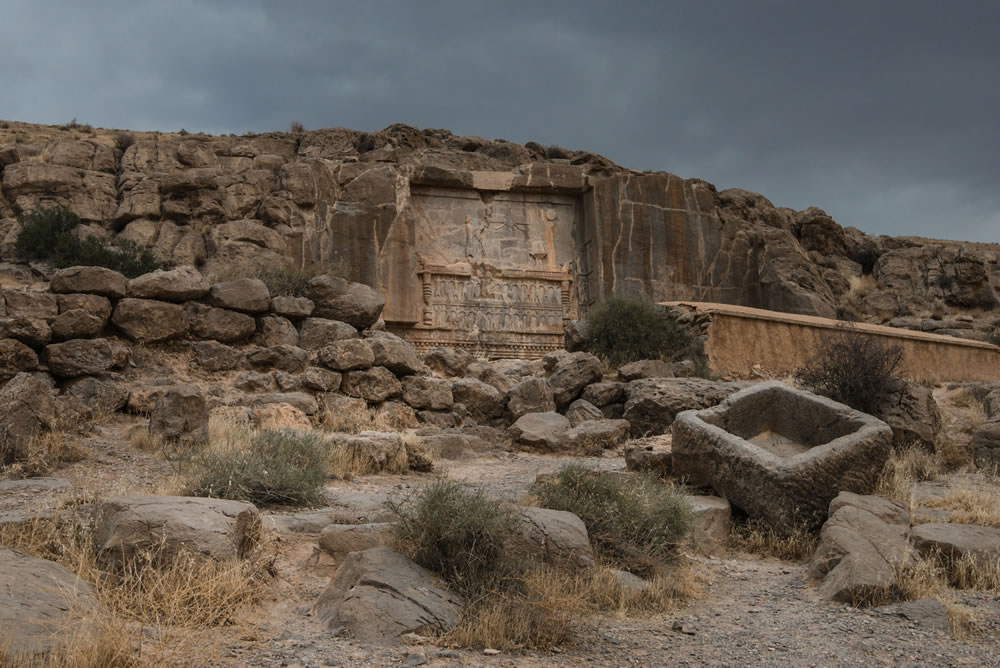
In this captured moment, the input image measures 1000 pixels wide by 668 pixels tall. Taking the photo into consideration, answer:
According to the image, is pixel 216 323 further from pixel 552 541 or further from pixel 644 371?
pixel 552 541

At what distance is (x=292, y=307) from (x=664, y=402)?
555cm

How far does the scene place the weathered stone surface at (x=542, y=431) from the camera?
10.2m

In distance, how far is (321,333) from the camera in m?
12.2

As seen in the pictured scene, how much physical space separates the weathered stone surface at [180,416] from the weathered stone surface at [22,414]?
38.1 inches

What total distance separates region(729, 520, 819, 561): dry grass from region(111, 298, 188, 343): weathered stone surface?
780cm

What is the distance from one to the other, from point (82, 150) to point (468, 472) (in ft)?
50.5

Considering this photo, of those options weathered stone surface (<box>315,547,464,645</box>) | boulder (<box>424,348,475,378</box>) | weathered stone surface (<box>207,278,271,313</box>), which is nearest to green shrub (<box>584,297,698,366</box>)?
boulder (<box>424,348,475,378</box>)

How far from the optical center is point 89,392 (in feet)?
31.1

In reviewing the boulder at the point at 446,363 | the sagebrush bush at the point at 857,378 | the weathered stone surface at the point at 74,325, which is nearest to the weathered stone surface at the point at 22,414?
the weathered stone surface at the point at 74,325

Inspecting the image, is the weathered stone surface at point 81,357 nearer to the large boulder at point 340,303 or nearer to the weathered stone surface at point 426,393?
the large boulder at point 340,303

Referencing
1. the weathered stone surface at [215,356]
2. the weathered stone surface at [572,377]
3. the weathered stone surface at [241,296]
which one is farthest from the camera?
the weathered stone surface at [572,377]

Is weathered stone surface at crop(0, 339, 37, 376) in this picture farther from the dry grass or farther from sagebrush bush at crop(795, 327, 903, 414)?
sagebrush bush at crop(795, 327, 903, 414)

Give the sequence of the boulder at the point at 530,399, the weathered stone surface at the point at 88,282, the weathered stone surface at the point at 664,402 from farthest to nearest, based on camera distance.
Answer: the boulder at the point at 530,399 < the weathered stone surface at the point at 664,402 < the weathered stone surface at the point at 88,282

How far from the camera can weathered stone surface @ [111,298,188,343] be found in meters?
10.7
